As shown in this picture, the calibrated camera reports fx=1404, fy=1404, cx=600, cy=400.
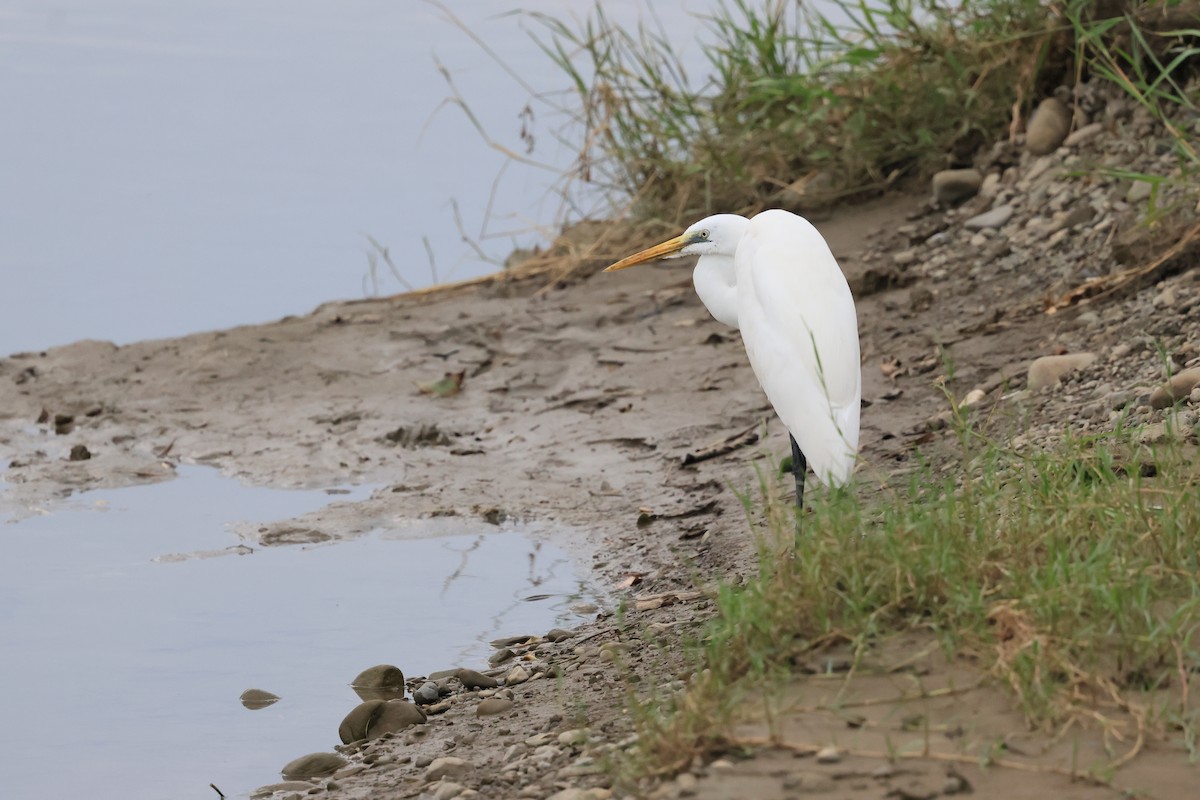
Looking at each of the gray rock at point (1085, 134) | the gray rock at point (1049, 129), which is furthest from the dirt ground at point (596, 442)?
the gray rock at point (1085, 134)

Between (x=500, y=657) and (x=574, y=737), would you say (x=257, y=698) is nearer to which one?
(x=500, y=657)

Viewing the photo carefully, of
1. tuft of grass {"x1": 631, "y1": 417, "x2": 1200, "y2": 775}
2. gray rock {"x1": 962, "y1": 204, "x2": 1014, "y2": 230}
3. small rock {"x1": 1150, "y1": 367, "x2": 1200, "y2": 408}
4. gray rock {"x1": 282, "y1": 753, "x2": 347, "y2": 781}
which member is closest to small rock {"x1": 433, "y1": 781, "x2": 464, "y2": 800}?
tuft of grass {"x1": 631, "y1": 417, "x2": 1200, "y2": 775}

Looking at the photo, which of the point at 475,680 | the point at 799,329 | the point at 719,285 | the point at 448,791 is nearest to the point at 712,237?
the point at 719,285

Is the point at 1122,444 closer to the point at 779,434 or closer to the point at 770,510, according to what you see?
the point at 770,510

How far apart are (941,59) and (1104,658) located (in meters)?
4.68

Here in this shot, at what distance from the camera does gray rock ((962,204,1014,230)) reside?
20.1ft

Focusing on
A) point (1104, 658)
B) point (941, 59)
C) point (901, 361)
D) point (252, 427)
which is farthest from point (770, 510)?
point (941, 59)

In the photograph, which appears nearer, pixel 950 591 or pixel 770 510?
pixel 950 591

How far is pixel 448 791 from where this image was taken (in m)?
2.56

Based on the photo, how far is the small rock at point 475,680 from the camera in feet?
11.2

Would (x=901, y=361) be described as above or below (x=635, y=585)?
above

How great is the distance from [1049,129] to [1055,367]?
2.16m

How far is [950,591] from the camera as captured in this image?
254 cm

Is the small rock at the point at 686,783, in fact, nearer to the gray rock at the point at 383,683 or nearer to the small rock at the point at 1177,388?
the gray rock at the point at 383,683
